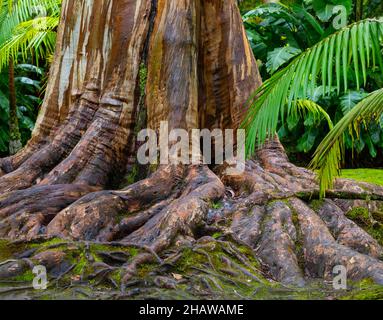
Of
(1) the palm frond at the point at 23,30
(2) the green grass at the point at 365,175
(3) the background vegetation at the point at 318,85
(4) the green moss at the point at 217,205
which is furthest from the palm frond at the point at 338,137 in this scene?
(3) the background vegetation at the point at 318,85

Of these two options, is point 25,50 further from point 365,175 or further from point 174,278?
point 174,278

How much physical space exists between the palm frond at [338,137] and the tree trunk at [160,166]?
49cm

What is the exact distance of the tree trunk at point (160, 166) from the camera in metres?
3.93

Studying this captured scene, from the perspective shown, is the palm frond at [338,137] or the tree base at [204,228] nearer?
the palm frond at [338,137]

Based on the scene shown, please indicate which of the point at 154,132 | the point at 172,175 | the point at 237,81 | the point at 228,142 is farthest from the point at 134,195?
the point at 237,81

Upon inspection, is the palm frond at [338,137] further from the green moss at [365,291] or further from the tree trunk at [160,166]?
the green moss at [365,291]

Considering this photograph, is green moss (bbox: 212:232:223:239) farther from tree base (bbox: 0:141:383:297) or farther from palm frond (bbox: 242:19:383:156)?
palm frond (bbox: 242:19:383:156)

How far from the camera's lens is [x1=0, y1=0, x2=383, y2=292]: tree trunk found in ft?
12.9

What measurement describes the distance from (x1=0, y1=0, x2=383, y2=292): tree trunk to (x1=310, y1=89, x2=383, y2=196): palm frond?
1.61 ft

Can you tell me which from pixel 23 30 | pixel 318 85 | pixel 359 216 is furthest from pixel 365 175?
pixel 23 30

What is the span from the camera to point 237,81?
5.29 metres

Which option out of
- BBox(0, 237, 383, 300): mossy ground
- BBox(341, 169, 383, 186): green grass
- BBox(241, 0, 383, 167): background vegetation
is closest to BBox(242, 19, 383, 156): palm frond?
BBox(0, 237, 383, 300): mossy ground

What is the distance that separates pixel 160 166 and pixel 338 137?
166 centimetres

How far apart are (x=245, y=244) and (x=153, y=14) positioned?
247 centimetres
